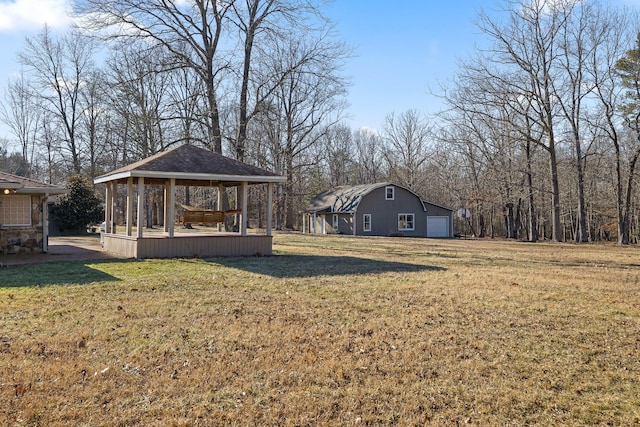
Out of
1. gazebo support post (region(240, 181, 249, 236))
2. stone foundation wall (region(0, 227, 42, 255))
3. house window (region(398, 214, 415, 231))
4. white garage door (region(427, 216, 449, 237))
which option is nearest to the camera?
stone foundation wall (region(0, 227, 42, 255))

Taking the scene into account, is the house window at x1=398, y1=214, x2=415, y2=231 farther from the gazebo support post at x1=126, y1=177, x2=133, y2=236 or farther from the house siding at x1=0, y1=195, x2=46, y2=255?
the house siding at x1=0, y1=195, x2=46, y2=255

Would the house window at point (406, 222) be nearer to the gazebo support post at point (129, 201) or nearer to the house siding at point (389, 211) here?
the house siding at point (389, 211)

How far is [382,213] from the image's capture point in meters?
32.6

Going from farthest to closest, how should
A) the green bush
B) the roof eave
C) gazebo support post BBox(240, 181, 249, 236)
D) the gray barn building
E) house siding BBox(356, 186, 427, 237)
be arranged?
house siding BBox(356, 186, 427, 237) < the gray barn building < the green bush < gazebo support post BBox(240, 181, 249, 236) < the roof eave

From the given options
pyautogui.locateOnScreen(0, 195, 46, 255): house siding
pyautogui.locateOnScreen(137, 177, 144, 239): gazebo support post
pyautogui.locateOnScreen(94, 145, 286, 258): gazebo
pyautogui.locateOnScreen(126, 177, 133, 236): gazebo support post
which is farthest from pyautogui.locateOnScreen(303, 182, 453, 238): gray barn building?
pyautogui.locateOnScreen(0, 195, 46, 255): house siding

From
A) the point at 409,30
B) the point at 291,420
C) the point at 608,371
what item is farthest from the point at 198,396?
the point at 409,30

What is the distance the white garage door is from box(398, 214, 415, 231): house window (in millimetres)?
1274

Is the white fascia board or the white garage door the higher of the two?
the white fascia board

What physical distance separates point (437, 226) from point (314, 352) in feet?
101

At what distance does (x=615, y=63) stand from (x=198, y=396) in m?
26.6

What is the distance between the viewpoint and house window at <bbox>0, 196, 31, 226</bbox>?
1312 centimetres

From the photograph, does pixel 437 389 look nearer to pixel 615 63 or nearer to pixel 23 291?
pixel 23 291

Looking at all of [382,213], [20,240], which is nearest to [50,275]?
[20,240]

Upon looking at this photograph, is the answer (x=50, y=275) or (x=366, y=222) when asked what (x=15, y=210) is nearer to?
(x=50, y=275)
